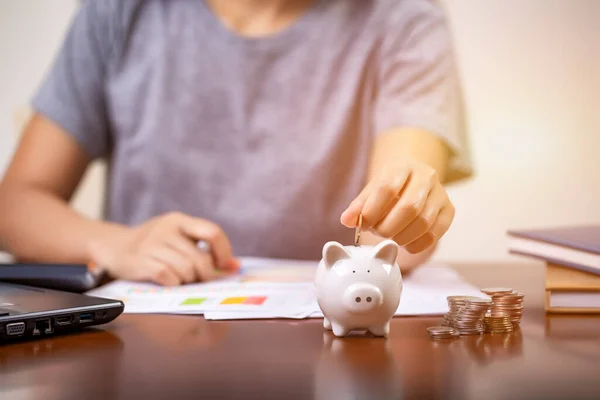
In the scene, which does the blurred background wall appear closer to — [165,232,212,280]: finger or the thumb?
[165,232,212,280]: finger

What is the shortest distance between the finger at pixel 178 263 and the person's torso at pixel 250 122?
449 mm

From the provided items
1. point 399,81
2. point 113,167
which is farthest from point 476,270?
point 113,167

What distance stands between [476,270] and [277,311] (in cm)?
47

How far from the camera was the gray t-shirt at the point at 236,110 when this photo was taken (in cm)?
122

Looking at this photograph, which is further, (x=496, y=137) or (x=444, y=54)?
(x=496, y=137)

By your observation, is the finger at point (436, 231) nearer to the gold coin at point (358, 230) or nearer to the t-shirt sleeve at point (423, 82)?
the gold coin at point (358, 230)

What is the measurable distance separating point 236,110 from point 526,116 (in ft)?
1.82

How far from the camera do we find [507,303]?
527 millimetres

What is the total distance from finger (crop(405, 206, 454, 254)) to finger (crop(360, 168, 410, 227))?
4cm

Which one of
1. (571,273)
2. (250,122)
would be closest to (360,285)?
(571,273)

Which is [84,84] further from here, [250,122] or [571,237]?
[571,237]

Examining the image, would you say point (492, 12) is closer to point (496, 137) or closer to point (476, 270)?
point (496, 137)

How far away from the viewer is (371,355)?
17.4 inches

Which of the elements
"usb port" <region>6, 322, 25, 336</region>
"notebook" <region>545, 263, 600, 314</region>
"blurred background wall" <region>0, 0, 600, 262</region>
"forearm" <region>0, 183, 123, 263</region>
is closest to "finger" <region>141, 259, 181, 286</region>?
"forearm" <region>0, 183, 123, 263</region>
